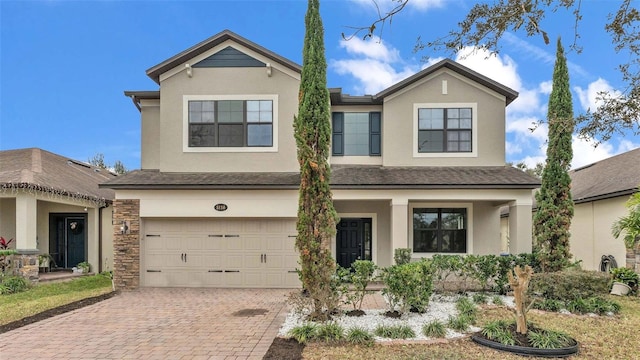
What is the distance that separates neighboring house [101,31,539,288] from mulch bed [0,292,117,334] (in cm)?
123

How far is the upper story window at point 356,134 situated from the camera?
13891mm

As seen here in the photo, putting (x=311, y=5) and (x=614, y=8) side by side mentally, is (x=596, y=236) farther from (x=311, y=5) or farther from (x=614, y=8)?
(x=311, y=5)

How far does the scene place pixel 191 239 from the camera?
1262cm

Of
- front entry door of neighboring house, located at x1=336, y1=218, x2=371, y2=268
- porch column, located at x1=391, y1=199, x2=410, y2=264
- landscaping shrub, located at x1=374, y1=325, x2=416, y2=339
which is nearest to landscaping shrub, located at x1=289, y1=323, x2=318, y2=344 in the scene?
landscaping shrub, located at x1=374, y1=325, x2=416, y2=339

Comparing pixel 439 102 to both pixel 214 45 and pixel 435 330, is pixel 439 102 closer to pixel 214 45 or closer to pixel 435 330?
pixel 214 45

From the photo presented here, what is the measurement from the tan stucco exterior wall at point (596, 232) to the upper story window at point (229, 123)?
1218 centimetres

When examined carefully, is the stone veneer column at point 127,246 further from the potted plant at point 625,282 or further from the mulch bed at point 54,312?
the potted plant at point 625,282

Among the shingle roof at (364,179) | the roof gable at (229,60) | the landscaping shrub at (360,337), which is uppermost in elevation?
the roof gable at (229,60)

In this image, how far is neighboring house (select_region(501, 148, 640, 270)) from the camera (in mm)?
13891

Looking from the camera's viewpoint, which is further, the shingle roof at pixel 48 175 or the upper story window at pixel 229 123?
the shingle roof at pixel 48 175

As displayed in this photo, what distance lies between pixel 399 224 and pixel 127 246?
814 cm

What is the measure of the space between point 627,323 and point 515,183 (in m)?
4.67

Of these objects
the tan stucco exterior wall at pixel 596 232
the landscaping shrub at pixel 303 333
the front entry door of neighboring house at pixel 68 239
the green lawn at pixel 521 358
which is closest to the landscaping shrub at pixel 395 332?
the green lawn at pixel 521 358

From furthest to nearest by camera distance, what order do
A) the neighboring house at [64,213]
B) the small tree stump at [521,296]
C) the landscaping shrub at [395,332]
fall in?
the neighboring house at [64,213]
the landscaping shrub at [395,332]
the small tree stump at [521,296]
